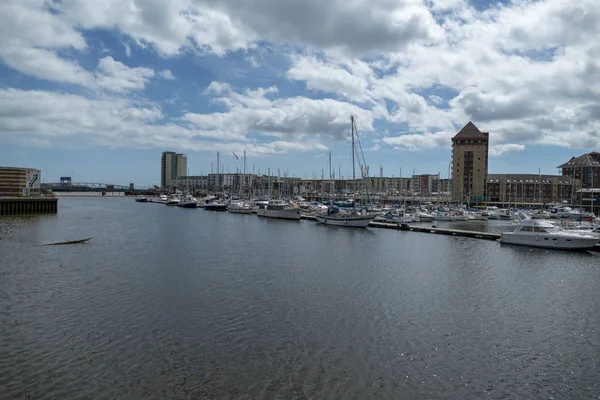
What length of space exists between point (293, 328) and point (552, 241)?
143 ft

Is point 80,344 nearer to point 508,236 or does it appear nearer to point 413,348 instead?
point 413,348

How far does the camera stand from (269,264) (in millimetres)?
39875

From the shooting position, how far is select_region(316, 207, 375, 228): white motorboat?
78.6m

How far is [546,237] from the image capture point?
174 ft

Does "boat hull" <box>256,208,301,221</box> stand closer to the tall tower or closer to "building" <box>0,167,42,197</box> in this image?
"building" <box>0,167,42,197</box>

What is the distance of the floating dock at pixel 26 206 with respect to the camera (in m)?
96.1

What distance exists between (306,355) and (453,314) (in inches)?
423

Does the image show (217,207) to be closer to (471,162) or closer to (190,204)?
(190,204)

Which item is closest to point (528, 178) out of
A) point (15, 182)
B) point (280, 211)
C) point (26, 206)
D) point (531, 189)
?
point (531, 189)

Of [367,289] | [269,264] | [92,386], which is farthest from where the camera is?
[269,264]

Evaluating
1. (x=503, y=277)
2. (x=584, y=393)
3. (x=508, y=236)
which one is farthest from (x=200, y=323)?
(x=508, y=236)

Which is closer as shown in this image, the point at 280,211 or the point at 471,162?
the point at 280,211

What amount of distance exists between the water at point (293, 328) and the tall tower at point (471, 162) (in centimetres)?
15167

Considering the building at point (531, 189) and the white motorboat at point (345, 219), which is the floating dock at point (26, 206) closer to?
the white motorboat at point (345, 219)
